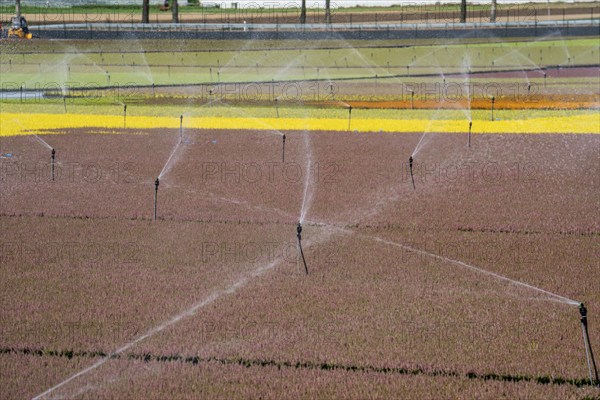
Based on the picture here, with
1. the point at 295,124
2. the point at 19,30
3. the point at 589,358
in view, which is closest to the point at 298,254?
the point at 589,358

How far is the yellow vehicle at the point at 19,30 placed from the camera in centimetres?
6022

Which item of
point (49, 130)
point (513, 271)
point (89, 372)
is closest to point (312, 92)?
point (49, 130)

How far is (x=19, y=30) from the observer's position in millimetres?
60719

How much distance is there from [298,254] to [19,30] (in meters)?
52.4

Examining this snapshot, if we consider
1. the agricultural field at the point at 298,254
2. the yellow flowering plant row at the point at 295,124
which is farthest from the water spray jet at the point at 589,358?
the yellow flowering plant row at the point at 295,124

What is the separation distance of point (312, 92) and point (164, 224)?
2892 centimetres

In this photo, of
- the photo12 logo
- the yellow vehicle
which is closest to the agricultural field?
the photo12 logo

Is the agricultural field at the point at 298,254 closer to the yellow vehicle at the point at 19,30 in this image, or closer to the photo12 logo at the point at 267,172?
the photo12 logo at the point at 267,172

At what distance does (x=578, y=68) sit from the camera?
183 feet

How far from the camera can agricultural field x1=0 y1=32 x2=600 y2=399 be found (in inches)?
336

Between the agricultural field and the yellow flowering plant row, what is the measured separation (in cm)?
16

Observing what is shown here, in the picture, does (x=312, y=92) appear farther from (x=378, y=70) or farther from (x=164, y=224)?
(x=164, y=224)

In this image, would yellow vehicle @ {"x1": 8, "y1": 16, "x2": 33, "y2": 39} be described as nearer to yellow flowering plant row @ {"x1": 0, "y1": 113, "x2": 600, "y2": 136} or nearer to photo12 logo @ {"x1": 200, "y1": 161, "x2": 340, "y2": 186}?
yellow flowering plant row @ {"x1": 0, "y1": 113, "x2": 600, "y2": 136}

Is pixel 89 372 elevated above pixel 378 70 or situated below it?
below
